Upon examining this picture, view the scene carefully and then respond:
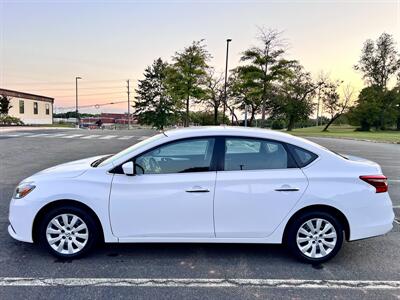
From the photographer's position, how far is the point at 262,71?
93.4 ft

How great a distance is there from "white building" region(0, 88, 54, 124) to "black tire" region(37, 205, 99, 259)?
154 feet

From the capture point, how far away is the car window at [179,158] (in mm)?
3510

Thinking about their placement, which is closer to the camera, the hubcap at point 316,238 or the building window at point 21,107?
the hubcap at point 316,238

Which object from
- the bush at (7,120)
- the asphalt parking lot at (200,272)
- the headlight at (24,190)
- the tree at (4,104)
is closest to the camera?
the asphalt parking lot at (200,272)

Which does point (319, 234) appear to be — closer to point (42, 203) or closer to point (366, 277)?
point (366, 277)

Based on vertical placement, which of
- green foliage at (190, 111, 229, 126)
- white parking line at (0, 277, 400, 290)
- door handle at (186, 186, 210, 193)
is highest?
green foliage at (190, 111, 229, 126)

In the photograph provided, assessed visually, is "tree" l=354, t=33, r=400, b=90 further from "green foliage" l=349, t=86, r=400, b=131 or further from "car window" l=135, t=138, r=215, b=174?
"car window" l=135, t=138, r=215, b=174

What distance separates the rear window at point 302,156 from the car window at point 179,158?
0.97 m

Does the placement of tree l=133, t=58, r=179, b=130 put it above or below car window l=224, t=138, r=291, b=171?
above

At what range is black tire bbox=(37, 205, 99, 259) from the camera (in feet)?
11.3

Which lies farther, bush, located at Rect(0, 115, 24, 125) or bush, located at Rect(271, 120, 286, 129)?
bush, located at Rect(271, 120, 286, 129)

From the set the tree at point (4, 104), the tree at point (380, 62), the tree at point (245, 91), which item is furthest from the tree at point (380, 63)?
the tree at point (4, 104)

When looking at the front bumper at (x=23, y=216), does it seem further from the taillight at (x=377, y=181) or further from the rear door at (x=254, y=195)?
the taillight at (x=377, y=181)

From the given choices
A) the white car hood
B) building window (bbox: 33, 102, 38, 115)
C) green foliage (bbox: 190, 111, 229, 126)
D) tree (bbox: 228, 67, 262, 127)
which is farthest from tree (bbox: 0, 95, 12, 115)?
the white car hood
